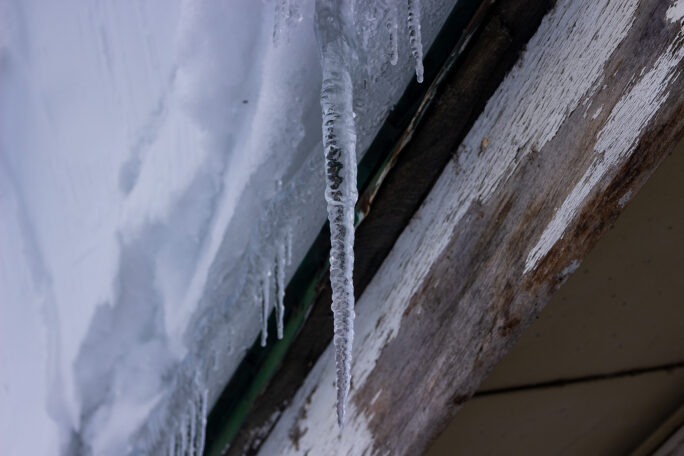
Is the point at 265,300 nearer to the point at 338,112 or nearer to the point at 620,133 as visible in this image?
the point at 338,112

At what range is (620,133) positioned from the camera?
52 centimetres

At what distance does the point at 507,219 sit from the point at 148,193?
0.35 m

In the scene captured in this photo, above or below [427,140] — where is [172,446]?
below

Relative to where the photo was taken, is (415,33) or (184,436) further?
(184,436)

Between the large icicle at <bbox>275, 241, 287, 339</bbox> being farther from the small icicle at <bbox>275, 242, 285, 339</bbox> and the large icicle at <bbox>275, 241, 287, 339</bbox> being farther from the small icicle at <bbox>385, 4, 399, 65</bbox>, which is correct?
the small icicle at <bbox>385, 4, 399, 65</bbox>

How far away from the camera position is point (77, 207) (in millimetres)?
485

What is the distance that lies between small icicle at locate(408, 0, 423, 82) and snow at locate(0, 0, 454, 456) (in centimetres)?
2

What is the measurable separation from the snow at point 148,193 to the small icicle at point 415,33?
16 millimetres

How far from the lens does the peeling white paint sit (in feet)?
1.69

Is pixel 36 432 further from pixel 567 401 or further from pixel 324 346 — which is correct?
pixel 567 401

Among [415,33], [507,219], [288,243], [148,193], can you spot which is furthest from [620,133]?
[148,193]

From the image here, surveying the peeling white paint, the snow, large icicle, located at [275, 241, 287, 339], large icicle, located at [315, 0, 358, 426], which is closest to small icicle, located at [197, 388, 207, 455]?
the snow

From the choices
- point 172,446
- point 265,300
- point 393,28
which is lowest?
point 172,446

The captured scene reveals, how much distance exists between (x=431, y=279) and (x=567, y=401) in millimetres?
744
